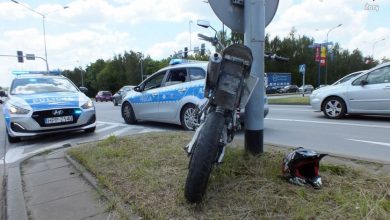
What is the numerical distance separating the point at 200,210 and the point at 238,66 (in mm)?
1339

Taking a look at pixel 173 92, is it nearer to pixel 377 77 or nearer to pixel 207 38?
pixel 207 38

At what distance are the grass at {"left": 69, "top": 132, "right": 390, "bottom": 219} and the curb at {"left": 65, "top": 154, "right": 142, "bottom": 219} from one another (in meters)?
0.05

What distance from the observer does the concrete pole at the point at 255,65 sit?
3855mm

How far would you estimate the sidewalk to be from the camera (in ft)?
10.3

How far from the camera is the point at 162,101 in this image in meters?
8.68

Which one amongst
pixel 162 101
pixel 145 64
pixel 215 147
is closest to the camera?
pixel 215 147

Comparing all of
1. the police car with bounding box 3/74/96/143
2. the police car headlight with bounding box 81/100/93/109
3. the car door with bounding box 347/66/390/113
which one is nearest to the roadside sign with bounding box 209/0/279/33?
the police car with bounding box 3/74/96/143

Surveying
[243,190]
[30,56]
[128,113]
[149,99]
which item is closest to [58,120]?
[149,99]

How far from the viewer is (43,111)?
7.01 metres

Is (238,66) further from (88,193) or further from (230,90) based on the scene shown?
(88,193)

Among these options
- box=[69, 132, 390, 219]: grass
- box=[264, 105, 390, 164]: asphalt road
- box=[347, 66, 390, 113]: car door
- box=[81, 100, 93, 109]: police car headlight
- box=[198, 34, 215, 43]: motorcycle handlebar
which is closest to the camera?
box=[69, 132, 390, 219]: grass

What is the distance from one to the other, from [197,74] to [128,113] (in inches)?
126

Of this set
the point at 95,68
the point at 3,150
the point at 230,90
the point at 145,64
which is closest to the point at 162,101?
the point at 3,150

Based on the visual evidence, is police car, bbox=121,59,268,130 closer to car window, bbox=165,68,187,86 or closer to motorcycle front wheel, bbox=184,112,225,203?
car window, bbox=165,68,187,86
